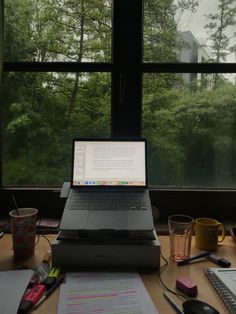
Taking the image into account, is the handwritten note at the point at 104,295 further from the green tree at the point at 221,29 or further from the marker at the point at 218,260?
the green tree at the point at 221,29

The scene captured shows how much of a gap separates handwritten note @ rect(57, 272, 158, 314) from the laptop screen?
46 centimetres

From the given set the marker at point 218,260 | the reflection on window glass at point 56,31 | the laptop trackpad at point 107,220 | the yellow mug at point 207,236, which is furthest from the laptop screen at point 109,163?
the reflection on window glass at point 56,31

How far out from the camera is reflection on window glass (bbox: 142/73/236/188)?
163 cm

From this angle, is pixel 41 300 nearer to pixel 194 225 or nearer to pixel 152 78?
pixel 194 225

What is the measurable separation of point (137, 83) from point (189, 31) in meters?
0.40

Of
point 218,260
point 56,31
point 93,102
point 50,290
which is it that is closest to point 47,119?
point 93,102

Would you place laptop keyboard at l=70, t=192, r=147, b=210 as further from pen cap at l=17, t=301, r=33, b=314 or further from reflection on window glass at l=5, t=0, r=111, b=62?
reflection on window glass at l=5, t=0, r=111, b=62

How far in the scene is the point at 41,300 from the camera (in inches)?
34.8

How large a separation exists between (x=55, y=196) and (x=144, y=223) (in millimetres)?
662

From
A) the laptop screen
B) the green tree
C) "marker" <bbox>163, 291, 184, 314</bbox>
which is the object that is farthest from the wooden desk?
the green tree

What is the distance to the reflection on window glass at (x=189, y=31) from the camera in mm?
1629

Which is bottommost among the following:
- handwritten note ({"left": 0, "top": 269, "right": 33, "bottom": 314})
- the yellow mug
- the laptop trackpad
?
handwritten note ({"left": 0, "top": 269, "right": 33, "bottom": 314})

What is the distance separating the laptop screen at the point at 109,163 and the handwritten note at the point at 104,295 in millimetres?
464

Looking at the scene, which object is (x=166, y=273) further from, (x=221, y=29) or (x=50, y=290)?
(x=221, y=29)
